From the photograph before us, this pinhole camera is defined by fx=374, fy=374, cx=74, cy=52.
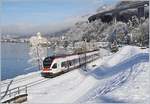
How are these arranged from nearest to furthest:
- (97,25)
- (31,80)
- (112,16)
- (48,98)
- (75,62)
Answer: (48,98) < (31,80) < (75,62) < (112,16) < (97,25)

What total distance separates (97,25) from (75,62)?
424ft

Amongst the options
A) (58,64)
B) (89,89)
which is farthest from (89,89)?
(58,64)

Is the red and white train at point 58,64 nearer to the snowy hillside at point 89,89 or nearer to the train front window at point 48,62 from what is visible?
the train front window at point 48,62

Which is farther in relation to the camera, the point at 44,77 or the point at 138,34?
the point at 138,34

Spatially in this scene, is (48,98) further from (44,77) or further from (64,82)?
(44,77)

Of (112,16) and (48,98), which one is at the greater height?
(112,16)

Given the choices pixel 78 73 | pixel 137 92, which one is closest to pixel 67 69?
pixel 78 73

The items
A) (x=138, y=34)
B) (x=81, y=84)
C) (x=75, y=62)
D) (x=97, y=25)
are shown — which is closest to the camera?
(x=81, y=84)

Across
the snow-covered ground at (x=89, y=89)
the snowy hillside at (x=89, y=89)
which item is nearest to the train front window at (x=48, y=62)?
the snow-covered ground at (x=89, y=89)

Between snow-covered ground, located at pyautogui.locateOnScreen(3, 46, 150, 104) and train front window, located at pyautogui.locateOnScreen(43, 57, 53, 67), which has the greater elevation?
train front window, located at pyautogui.locateOnScreen(43, 57, 53, 67)

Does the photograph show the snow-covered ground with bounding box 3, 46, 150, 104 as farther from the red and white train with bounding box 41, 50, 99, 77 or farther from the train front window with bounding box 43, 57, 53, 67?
the train front window with bounding box 43, 57, 53, 67

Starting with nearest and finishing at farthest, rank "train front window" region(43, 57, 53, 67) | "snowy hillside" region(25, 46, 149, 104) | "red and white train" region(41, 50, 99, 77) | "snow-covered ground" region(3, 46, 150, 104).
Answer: "snow-covered ground" region(3, 46, 150, 104), "snowy hillside" region(25, 46, 149, 104), "red and white train" region(41, 50, 99, 77), "train front window" region(43, 57, 53, 67)

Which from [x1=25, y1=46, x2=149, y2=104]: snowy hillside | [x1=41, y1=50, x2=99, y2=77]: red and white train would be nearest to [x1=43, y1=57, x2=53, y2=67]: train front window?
[x1=41, y1=50, x2=99, y2=77]: red and white train

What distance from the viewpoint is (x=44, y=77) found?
48.9m
